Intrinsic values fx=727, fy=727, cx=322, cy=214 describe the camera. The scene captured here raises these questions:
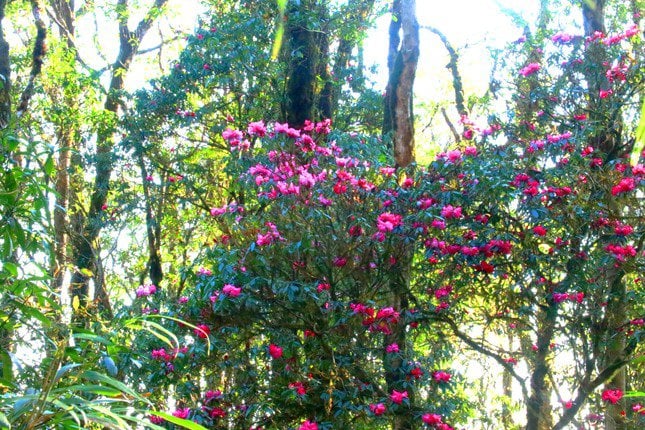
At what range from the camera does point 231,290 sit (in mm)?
3768

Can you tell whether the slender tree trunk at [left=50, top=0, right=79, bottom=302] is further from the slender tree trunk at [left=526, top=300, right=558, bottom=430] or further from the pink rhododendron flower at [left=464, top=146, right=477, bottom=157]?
the slender tree trunk at [left=526, top=300, right=558, bottom=430]

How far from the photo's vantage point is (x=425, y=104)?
10.0 m

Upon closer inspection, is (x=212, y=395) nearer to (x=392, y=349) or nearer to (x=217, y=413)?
(x=217, y=413)

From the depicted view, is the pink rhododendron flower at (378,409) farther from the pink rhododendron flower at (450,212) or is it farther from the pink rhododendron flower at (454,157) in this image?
the pink rhododendron flower at (454,157)

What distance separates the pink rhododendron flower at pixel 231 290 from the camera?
376 cm

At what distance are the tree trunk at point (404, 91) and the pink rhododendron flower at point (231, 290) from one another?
2.61 metres

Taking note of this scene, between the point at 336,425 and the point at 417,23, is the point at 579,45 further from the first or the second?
the point at 336,425

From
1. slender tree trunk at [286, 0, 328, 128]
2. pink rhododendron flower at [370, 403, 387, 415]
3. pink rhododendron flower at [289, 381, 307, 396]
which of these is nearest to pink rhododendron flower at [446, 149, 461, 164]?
pink rhododendron flower at [370, 403, 387, 415]

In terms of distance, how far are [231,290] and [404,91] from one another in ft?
10.6

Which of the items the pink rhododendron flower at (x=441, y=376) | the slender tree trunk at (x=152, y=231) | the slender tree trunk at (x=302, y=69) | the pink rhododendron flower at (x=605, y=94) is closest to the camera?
the pink rhododendron flower at (x=441, y=376)

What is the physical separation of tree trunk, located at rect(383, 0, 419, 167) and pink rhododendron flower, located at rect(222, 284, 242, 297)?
2606 millimetres

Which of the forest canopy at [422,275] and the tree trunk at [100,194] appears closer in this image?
the forest canopy at [422,275]

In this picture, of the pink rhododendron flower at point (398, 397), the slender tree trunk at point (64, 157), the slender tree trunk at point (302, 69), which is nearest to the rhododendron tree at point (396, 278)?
the pink rhododendron flower at point (398, 397)

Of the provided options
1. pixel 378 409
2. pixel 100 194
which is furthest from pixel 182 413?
pixel 100 194
